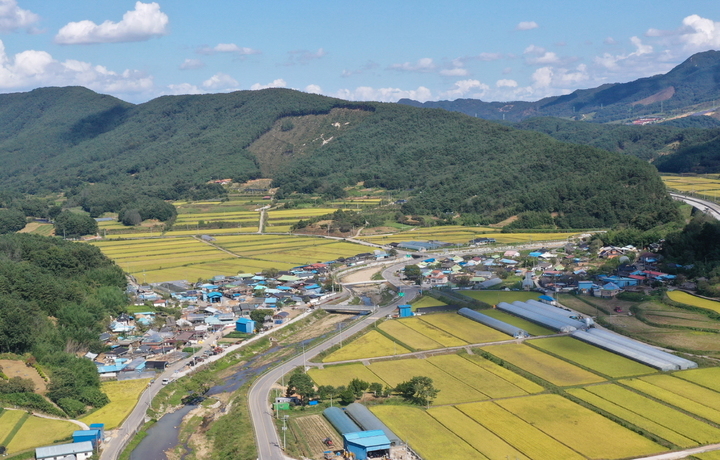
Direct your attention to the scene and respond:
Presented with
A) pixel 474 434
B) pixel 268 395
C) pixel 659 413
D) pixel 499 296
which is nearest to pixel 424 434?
pixel 474 434

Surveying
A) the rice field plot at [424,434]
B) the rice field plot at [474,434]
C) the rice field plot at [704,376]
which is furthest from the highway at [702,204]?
the rice field plot at [424,434]

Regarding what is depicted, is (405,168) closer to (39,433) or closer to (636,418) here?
(636,418)

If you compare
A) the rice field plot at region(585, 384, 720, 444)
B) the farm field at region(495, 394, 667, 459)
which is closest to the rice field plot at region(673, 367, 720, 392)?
the rice field plot at region(585, 384, 720, 444)

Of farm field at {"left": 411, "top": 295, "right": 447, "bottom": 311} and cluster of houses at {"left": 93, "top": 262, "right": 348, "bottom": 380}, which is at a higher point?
cluster of houses at {"left": 93, "top": 262, "right": 348, "bottom": 380}

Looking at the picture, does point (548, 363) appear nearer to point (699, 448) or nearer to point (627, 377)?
point (627, 377)

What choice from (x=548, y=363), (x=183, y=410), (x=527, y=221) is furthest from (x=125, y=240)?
(x=548, y=363)

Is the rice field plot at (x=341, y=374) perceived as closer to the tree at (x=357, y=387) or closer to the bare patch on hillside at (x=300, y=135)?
the tree at (x=357, y=387)

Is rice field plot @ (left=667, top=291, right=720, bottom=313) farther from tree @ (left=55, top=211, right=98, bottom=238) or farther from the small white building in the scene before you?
tree @ (left=55, top=211, right=98, bottom=238)
